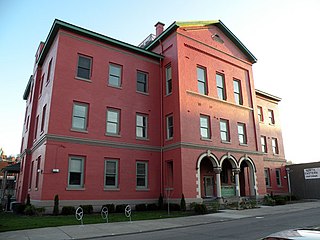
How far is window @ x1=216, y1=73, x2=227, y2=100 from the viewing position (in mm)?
25627

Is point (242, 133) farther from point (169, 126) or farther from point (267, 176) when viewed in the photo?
point (267, 176)

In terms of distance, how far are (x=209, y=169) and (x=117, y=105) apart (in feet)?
32.4

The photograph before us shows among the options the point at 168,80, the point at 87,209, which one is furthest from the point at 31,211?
the point at 168,80

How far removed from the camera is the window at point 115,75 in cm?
2230

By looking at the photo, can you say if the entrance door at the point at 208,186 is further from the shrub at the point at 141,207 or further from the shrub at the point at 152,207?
the shrub at the point at 141,207

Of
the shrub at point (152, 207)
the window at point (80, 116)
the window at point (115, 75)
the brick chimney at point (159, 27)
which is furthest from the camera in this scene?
the brick chimney at point (159, 27)

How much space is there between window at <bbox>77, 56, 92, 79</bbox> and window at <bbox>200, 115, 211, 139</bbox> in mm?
9897

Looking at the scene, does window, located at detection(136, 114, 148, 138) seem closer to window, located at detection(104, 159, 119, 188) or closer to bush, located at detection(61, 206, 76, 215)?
window, located at detection(104, 159, 119, 188)

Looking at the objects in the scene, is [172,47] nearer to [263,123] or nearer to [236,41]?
[236,41]

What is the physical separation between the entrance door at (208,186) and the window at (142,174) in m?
5.47

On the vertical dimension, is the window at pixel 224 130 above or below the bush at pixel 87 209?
above

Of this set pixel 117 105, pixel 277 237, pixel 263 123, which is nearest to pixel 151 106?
pixel 117 105

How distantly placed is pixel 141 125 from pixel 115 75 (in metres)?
4.64

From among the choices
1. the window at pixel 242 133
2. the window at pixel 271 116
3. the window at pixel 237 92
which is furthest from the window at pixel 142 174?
the window at pixel 271 116
